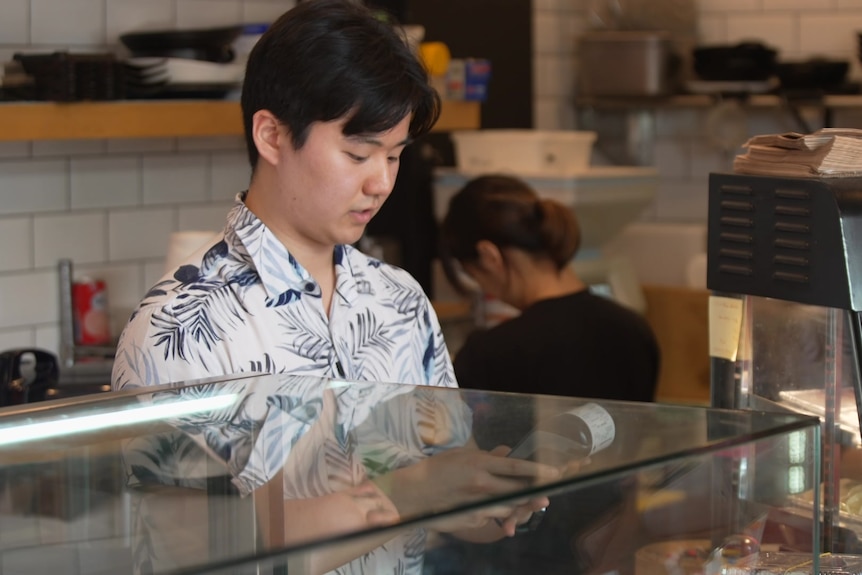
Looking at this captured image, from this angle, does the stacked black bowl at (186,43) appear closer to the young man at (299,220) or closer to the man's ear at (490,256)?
the man's ear at (490,256)

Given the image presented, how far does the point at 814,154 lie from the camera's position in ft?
5.31

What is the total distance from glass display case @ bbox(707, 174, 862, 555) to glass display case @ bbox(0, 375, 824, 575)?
330 mm

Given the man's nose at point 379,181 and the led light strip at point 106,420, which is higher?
the man's nose at point 379,181

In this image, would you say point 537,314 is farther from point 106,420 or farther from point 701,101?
point 106,420

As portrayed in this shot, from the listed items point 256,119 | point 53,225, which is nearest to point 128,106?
point 53,225

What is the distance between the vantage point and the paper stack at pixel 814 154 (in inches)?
63.2

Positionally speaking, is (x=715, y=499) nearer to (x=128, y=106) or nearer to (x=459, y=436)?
(x=459, y=436)

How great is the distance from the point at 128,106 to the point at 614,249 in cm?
208

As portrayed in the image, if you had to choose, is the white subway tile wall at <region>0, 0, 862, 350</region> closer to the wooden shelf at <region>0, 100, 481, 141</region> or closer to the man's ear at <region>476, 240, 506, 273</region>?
the wooden shelf at <region>0, 100, 481, 141</region>

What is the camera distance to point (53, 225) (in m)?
3.00

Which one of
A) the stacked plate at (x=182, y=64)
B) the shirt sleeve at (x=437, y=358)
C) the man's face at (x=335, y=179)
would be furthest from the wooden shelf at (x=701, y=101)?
the man's face at (x=335, y=179)

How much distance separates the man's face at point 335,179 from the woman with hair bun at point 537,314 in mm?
1220

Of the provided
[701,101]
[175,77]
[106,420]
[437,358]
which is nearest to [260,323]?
[437,358]

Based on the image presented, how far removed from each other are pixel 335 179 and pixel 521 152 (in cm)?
220
